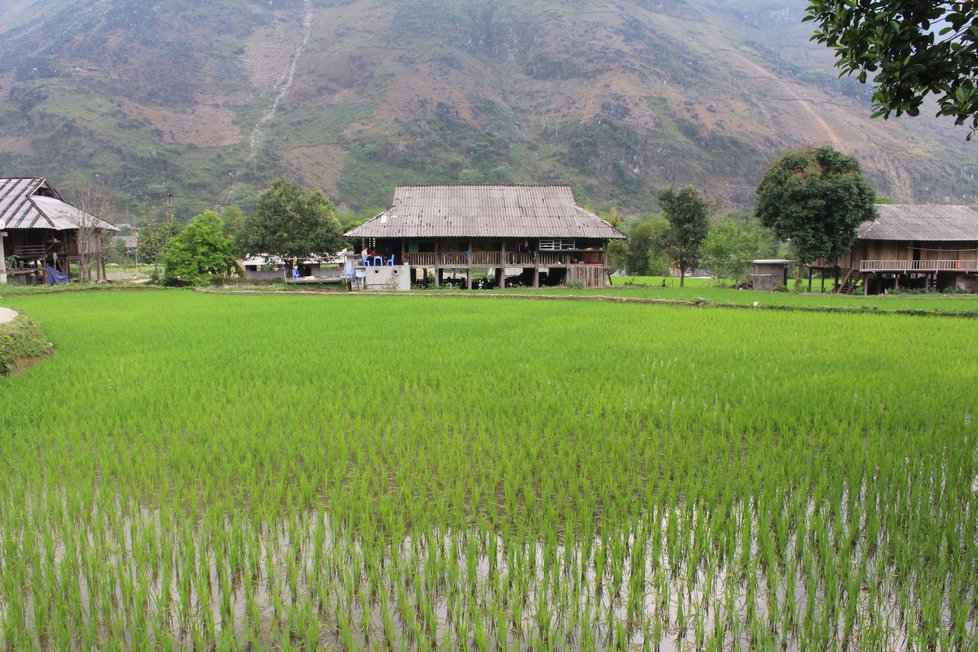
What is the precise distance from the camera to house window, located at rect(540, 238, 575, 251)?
3058 cm

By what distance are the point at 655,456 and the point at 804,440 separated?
131cm

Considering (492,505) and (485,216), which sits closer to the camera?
(492,505)

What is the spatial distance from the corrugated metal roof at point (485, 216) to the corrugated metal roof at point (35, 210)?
13.2 m

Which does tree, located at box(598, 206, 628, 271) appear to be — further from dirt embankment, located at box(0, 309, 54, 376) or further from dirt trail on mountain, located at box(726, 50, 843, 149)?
dirt trail on mountain, located at box(726, 50, 843, 149)

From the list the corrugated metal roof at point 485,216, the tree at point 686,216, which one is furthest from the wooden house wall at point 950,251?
the corrugated metal roof at point 485,216

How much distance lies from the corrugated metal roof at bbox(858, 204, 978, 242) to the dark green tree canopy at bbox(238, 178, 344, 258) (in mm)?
25314

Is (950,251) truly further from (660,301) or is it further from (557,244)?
(660,301)

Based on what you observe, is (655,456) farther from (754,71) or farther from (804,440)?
(754,71)

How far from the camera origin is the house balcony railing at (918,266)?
28.8 meters

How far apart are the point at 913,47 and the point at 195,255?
102ft

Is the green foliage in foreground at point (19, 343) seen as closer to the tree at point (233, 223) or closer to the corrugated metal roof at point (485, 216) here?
the corrugated metal roof at point (485, 216)

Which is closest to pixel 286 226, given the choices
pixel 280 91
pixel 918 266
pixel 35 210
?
pixel 35 210

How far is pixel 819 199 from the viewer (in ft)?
84.3

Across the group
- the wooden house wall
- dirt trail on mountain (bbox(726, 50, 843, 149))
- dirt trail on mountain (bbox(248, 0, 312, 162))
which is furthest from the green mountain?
the wooden house wall
